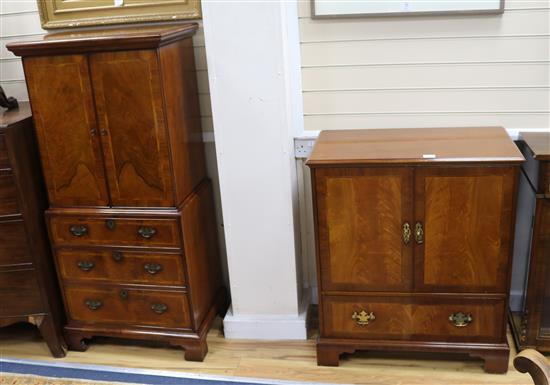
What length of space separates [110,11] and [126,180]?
0.82m

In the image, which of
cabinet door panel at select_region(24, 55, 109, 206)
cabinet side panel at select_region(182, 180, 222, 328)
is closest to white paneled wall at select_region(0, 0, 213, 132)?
cabinet side panel at select_region(182, 180, 222, 328)

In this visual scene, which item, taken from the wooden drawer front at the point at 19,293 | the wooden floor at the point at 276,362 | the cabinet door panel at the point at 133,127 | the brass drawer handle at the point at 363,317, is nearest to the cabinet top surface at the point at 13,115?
the cabinet door panel at the point at 133,127

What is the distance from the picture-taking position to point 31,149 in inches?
103

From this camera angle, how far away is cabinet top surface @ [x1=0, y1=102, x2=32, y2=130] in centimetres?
252

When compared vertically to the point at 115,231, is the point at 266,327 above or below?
below

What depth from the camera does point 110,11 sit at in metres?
2.76

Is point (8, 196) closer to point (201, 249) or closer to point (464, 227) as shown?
point (201, 249)

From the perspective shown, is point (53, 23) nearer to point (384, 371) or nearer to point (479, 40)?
point (479, 40)

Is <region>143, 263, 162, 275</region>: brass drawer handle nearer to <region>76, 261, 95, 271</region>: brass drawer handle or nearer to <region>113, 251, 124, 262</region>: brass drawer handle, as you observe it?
<region>113, 251, 124, 262</region>: brass drawer handle

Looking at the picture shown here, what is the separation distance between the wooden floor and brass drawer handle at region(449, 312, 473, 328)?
22 cm

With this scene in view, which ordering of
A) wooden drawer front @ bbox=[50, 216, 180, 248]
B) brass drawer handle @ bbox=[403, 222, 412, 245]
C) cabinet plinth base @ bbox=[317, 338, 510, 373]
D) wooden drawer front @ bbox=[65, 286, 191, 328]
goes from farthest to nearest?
wooden drawer front @ bbox=[65, 286, 191, 328]
wooden drawer front @ bbox=[50, 216, 180, 248]
cabinet plinth base @ bbox=[317, 338, 510, 373]
brass drawer handle @ bbox=[403, 222, 412, 245]

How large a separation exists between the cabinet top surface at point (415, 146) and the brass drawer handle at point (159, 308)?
96cm

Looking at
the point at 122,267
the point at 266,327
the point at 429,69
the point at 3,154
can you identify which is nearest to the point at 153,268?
the point at 122,267

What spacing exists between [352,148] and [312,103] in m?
0.43
